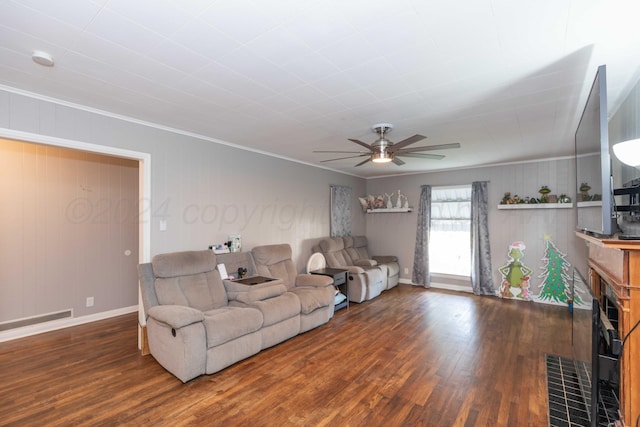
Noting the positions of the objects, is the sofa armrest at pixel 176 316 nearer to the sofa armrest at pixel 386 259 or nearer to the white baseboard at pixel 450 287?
the sofa armrest at pixel 386 259

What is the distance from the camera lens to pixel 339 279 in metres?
4.86

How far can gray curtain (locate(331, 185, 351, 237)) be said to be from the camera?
623 centimetres

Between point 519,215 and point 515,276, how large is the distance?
1.13 m

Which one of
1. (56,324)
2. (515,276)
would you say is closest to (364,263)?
(515,276)

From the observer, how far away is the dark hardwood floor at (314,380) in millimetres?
2199

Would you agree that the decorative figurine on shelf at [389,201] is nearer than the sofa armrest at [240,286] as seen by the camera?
No

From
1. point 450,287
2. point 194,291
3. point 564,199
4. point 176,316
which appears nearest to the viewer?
point 176,316

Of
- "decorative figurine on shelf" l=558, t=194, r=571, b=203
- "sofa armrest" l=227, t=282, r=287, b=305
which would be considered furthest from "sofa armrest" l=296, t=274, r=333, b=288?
"decorative figurine on shelf" l=558, t=194, r=571, b=203

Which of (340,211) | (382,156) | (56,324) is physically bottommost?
(56,324)

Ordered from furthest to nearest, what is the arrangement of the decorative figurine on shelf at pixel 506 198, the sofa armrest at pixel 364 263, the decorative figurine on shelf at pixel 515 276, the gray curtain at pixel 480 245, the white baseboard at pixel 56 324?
the sofa armrest at pixel 364 263 < the gray curtain at pixel 480 245 < the decorative figurine on shelf at pixel 506 198 < the decorative figurine on shelf at pixel 515 276 < the white baseboard at pixel 56 324

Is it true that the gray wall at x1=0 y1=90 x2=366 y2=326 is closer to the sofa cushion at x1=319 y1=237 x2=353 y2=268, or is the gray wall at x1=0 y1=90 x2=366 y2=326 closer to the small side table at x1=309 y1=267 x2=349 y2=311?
the sofa cushion at x1=319 y1=237 x2=353 y2=268

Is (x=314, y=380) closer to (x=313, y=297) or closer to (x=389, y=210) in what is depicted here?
(x=313, y=297)

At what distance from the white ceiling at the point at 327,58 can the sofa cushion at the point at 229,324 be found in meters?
2.08

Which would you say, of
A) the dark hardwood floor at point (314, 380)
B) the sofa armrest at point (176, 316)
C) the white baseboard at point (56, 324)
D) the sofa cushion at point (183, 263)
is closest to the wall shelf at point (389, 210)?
the dark hardwood floor at point (314, 380)
